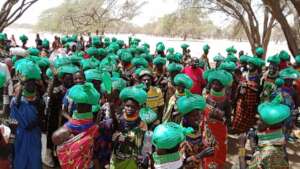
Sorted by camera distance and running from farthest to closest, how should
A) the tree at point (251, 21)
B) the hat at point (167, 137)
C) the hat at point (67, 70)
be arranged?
the tree at point (251, 21) < the hat at point (67, 70) < the hat at point (167, 137)

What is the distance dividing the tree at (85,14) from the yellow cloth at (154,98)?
25.8 m

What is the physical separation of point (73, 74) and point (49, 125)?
37.1 inches

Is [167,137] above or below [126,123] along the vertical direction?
above

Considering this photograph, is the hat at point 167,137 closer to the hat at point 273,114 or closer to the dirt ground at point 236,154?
the hat at point 273,114

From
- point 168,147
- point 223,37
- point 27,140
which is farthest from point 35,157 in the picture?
point 223,37

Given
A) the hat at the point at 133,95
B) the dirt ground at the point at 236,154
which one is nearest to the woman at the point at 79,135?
the hat at the point at 133,95

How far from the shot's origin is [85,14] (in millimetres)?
32125

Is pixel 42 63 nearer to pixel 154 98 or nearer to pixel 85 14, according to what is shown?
pixel 154 98

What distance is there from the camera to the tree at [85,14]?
3636 cm

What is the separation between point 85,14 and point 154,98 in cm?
2703

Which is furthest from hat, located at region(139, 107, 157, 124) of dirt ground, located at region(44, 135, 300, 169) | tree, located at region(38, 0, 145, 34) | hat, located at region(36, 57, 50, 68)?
tree, located at region(38, 0, 145, 34)

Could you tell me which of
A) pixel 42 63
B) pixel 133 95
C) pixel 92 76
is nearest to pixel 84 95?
pixel 133 95

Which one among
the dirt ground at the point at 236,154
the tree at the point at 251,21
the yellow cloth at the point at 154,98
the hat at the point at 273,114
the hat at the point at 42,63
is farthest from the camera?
the tree at the point at 251,21

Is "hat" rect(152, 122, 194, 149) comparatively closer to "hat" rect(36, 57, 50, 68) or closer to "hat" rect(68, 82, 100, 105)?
"hat" rect(68, 82, 100, 105)
